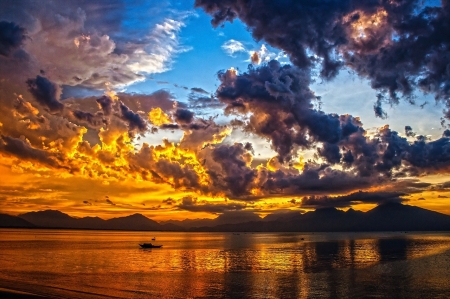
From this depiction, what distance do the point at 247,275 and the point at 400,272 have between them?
31723 mm

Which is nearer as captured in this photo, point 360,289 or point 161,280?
point 360,289

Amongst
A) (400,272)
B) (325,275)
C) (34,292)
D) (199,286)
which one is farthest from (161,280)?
(400,272)

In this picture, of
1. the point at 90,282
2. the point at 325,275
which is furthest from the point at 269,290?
the point at 90,282

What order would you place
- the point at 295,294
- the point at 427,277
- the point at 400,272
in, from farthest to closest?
1. the point at 400,272
2. the point at 427,277
3. the point at 295,294

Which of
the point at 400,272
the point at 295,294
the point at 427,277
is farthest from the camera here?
the point at 400,272

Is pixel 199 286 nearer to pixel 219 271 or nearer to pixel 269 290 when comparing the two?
pixel 269 290

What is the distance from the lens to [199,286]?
57562 millimetres

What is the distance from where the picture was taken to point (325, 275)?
7119 centimetres

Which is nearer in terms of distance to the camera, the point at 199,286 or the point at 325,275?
the point at 199,286

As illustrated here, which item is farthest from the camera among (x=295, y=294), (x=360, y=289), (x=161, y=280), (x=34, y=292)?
(x=161, y=280)

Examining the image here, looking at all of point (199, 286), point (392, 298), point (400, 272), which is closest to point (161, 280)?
point (199, 286)

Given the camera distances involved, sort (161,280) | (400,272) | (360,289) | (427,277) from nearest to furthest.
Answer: (360,289)
(161,280)
(427,277)
(400,272)

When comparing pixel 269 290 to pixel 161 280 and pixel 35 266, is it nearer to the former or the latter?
pixel 161 280

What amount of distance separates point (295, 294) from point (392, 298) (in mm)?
12644
